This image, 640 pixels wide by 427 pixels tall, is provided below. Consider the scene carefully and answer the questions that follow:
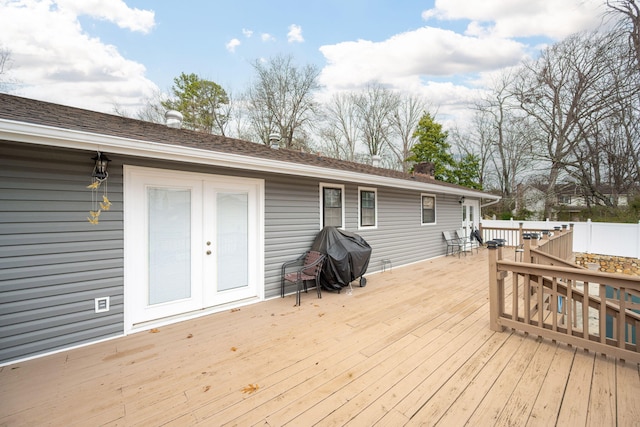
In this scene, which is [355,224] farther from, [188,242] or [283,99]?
[283,99]

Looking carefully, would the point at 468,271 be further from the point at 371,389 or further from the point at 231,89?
the point at 231,89

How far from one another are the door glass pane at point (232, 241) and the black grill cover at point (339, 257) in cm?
132

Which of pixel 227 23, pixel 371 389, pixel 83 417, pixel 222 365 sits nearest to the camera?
pixel 83 417

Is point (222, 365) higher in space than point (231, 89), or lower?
lower

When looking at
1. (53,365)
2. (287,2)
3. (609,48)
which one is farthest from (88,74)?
(609,48)

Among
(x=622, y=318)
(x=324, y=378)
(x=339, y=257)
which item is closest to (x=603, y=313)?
(x=622, y=318)

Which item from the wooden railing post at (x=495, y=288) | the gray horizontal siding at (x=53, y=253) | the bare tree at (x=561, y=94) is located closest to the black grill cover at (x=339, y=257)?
the wooden railing post at (x=495, y=288)

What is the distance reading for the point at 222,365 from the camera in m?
2.50

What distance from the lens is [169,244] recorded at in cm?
350

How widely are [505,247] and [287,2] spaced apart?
12.0 m

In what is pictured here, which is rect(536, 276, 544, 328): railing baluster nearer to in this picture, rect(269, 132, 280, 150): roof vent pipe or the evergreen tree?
rect(269, 132, 280, 150): roof vent pipe

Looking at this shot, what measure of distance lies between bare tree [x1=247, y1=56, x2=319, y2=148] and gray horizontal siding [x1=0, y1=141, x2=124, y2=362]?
45.6ft

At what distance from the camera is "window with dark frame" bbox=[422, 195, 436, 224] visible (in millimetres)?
8133

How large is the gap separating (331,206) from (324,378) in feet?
11.7
